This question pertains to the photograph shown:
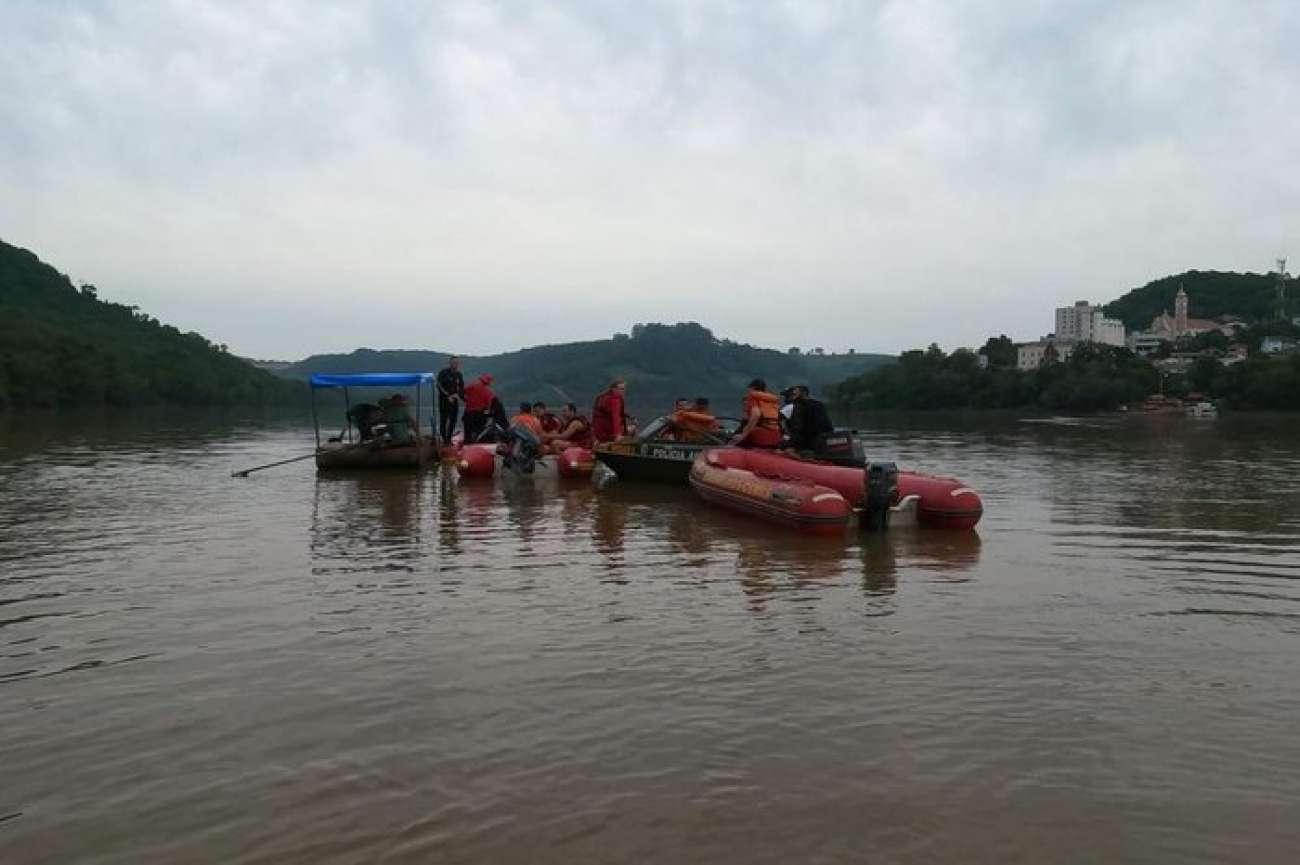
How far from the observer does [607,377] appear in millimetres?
165375

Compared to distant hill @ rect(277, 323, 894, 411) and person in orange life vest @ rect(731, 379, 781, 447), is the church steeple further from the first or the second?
person in orange life vest @ rect(731, 379, 781, 447)

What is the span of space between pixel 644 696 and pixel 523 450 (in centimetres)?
1260

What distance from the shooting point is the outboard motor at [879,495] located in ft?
41.2

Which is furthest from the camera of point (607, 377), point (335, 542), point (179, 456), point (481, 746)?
point (607, 377)

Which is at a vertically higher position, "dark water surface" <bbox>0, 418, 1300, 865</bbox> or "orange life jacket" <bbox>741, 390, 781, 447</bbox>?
"orange life jacket" <bbox>741, 390, 781, 447</bbox>

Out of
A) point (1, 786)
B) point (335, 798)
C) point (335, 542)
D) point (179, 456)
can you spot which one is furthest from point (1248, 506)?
point (179, 456)

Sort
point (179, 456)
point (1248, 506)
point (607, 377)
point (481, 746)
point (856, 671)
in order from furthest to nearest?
point (607, 377), point (179, 456), point (1248, 506), point (856, 671), point (481, 746)

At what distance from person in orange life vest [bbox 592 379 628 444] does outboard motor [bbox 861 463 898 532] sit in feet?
24.0

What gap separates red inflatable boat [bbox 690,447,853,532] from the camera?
12156 millimetres

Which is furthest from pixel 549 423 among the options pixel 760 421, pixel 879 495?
pixel 879 495


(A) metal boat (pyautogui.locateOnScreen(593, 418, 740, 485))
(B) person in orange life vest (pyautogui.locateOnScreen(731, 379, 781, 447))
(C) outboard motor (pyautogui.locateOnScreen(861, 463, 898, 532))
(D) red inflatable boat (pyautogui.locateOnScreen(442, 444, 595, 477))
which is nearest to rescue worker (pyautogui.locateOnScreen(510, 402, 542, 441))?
(D) red inflatable boat (pyautogui.locateOnScreen(442, 444, 595, 477))

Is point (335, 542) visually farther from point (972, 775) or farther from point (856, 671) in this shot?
point (972, 775)

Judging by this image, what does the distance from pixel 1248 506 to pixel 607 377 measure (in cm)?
15036

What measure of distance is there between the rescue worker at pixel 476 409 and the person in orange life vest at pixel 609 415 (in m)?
3.33
